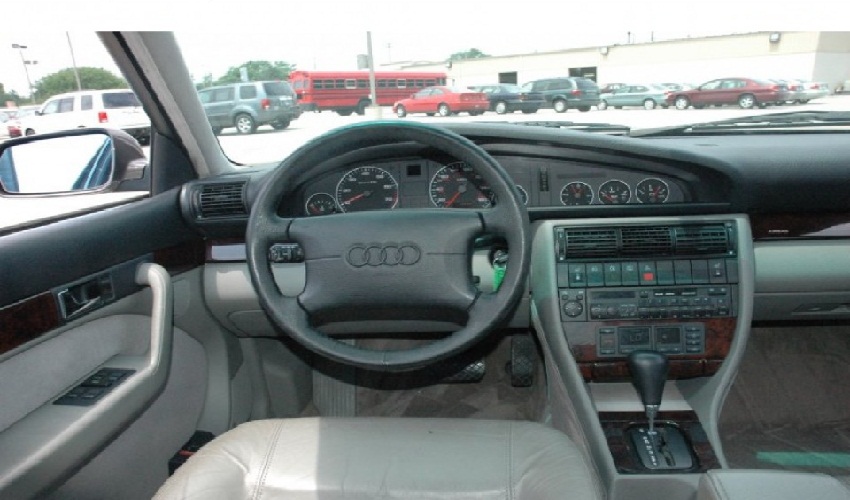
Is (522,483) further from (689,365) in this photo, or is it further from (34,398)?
(34,398)

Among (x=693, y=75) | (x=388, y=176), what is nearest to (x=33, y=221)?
(x=388, y=176)

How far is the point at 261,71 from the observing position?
2.60m

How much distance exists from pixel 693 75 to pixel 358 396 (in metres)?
2.16

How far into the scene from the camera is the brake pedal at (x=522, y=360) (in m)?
3.20

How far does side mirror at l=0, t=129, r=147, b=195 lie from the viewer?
2.37m

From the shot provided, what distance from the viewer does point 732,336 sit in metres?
2.44

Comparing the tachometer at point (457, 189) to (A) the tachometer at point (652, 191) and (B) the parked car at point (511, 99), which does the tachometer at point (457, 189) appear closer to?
(B) the parked car at point (511, 99)

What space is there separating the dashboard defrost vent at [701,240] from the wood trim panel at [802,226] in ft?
0.92

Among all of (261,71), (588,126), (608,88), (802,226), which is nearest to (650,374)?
(802,226)

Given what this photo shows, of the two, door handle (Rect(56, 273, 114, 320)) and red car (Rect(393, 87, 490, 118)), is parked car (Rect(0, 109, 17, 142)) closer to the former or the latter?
door handle (Rect(56, 273, 114, 320))

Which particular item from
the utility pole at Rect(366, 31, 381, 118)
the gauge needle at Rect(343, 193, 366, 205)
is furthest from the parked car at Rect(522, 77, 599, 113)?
the gauge needle at Rect(343, 193, 366, 205)

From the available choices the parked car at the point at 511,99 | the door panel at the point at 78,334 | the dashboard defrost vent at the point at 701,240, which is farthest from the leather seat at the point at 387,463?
the parked car at the point at 511,99

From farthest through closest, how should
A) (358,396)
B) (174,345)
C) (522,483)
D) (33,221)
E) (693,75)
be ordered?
1. (358,396)
2. (693,75)
3. (174,345)
4. (33,221)
5. (522,483)

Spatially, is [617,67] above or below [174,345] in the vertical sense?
above
